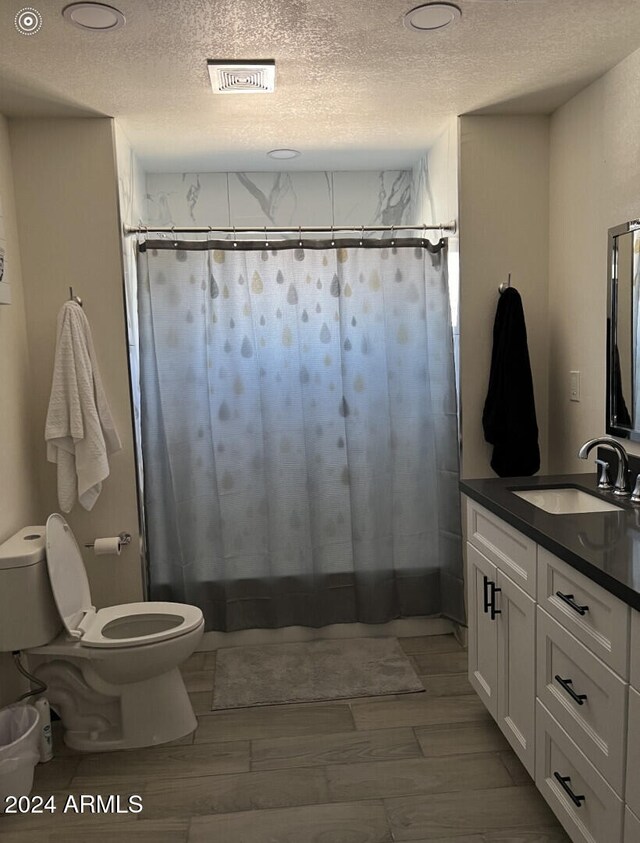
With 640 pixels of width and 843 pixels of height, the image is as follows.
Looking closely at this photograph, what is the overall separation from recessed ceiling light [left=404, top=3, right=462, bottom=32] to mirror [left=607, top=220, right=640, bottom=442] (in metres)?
0.94

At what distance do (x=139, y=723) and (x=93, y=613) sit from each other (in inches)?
18.4

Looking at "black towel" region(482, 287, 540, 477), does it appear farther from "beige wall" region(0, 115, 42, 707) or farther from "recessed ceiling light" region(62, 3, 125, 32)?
"beige wall" region(0, 115, 42, 707)

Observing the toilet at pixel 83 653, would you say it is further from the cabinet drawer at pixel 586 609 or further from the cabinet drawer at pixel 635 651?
the cabinet drawer at pixel 635 651

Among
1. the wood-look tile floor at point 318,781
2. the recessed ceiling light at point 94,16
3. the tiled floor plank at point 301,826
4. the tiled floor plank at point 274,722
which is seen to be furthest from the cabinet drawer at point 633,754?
the recessed ceiling light at point 94,16

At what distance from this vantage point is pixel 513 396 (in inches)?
124

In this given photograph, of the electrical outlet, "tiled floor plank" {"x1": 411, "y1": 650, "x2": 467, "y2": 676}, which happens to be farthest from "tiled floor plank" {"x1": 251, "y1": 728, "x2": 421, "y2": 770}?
the electrical outlet

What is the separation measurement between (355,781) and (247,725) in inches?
21.9

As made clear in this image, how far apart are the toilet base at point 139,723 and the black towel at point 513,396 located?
1.71m

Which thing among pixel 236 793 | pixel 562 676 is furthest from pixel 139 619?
pixel 562 676

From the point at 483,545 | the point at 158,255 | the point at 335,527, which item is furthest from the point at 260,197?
the point at 483,545

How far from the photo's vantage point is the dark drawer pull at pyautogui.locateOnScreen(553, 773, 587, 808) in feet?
5.99

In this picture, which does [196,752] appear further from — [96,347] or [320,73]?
[320,73]

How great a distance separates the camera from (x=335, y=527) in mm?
3467

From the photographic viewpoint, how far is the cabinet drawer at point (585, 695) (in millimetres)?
1622
